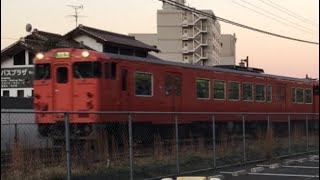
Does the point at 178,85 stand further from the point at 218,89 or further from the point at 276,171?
the point at 276,171

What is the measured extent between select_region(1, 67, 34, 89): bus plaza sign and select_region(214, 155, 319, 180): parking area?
30.6 m

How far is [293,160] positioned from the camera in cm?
1764

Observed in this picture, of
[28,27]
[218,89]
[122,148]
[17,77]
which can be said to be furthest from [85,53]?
[17,77]

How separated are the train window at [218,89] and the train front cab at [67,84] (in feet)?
21.3

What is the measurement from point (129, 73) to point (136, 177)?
6432 millimetres

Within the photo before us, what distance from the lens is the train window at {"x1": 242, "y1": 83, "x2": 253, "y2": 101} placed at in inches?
1003

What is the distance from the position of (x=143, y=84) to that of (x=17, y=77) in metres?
28.3

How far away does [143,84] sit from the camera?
1956 cm

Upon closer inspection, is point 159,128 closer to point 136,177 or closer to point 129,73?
point 129,73

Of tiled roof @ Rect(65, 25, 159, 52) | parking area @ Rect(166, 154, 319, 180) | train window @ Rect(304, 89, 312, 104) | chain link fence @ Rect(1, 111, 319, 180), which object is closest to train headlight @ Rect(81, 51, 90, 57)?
chain link fence @ Rect(1, 111, 319, 180)

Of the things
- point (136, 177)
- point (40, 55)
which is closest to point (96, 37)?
point (40, 55)

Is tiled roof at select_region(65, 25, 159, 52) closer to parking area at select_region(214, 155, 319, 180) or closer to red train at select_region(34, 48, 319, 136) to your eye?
red train at select_region(34, 48, 319, 136)

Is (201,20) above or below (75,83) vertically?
above

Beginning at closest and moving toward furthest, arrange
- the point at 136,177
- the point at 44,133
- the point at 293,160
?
the point at 136,177 < the point at 44,133 < the point at 293,160
